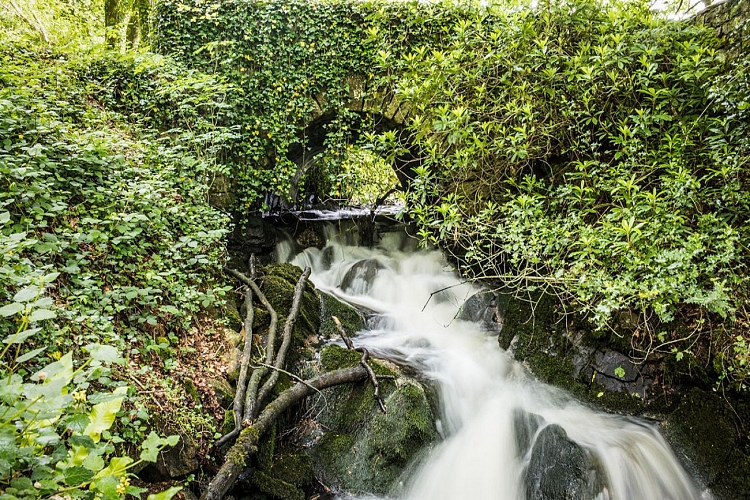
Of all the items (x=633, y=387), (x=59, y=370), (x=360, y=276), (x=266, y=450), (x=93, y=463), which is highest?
(x=59, y=370)

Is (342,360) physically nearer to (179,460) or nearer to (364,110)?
(179,460)

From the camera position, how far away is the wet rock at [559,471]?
10.9ft

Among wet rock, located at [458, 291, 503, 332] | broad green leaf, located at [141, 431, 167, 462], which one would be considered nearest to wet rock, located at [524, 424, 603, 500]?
wet rock, located at [458, 291, 503, 332]

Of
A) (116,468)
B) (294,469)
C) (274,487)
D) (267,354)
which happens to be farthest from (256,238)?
(116,468)

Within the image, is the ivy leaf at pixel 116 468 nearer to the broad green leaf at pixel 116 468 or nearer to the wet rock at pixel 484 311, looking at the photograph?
the broad green leaf at pixel 116 468

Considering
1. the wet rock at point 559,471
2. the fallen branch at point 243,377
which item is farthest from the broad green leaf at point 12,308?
the wet rock at point 559,471

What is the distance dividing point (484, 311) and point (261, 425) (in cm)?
391

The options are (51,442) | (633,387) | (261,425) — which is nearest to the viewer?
(51,442)

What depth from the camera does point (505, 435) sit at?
4.13 metres

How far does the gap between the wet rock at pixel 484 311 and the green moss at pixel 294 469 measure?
3.40 metres

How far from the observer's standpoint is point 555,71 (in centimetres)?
471

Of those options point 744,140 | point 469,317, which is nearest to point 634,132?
point 744,140

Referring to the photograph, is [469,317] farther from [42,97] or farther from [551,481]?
[42,97]

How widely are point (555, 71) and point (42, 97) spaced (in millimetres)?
6005
